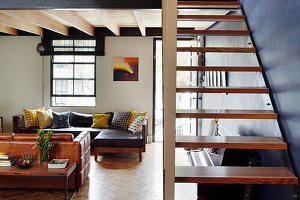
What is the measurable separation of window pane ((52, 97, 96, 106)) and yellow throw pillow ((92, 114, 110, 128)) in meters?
0.72

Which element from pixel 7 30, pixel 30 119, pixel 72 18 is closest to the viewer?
pixel 72 18

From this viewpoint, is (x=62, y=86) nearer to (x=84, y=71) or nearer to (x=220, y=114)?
(x=84, y=71)

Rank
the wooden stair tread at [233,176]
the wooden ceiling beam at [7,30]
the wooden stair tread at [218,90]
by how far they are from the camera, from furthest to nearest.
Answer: the wooden ceiling beam at [7,30], the wooden stair tread at [218,90], the wooden stair tread at [233,176]

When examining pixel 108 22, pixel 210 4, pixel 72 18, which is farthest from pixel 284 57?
pixel 72 18

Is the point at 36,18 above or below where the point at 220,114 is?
above

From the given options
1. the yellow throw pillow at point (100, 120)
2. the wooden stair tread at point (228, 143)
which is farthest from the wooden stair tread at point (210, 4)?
the yellow throw pillow at point (100, 120)

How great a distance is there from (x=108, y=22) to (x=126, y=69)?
213 centimetres

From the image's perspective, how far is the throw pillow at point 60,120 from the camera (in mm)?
6997

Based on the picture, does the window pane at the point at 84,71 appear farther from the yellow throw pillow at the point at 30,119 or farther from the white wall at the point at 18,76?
the yellow throw pillow at the point at 30,119

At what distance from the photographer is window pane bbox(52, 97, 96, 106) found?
310 inches

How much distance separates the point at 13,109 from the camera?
7.81m

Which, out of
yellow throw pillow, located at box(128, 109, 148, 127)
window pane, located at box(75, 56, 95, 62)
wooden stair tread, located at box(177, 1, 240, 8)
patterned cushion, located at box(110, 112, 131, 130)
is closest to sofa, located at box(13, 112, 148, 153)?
patterned cushion, located at box(110, 112, 131, 130)

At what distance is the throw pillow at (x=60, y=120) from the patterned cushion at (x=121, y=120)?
3.68 ft

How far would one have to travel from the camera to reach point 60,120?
704cm
